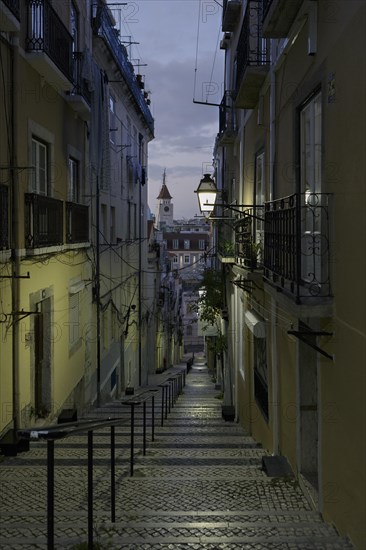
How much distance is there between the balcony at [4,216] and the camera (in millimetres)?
7278

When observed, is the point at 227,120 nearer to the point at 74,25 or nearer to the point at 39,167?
the point at 74,25

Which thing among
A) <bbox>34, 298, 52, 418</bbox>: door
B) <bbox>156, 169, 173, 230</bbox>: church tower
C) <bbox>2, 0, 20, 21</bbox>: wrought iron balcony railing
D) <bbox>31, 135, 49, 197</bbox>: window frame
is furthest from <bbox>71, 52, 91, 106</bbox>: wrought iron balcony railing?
<bbox>156, 169, 173, 230</bbox>: church tower

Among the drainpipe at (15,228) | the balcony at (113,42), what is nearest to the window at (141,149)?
the balcony at (113,42)

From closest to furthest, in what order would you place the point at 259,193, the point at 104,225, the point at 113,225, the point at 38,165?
the point at 38,165 → the point at 259,193 → the point at 104,225 → the point at 113,225

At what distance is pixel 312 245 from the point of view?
610 centimetres

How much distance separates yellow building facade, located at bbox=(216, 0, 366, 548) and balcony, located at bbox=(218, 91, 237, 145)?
13.2ft

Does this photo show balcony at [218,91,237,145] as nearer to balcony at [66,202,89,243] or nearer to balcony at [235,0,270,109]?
balcony at [235,0,270,109]

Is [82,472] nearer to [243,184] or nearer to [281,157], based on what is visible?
[281,157]

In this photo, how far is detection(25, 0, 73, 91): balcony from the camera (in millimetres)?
8602

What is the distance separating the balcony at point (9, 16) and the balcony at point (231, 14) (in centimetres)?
695

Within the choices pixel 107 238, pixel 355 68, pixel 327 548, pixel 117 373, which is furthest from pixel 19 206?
pixel 117 373

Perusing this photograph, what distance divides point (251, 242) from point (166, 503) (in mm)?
5462

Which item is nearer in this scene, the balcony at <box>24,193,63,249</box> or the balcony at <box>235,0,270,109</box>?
the balcony at <box>24,193,63,249</box>

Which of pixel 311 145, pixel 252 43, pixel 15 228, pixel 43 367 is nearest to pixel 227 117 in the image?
pixel 252 43
